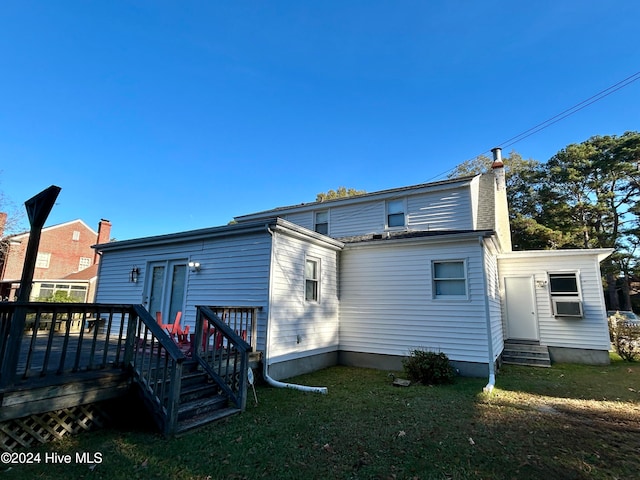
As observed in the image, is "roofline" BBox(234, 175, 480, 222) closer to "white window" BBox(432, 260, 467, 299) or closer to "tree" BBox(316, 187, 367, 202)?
"white window" BBox(432, 260, 467, 299)

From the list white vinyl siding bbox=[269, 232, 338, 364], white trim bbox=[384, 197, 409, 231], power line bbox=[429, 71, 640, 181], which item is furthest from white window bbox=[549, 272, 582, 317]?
white vinyl siding bbox=[269, 232, 338, 364]

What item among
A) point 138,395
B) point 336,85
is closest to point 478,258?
point 138,395

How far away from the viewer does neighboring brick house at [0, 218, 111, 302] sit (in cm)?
2467

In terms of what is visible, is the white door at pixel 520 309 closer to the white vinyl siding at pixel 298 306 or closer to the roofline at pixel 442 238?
the roofline at pixel 442 238

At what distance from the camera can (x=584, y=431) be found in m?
4.34

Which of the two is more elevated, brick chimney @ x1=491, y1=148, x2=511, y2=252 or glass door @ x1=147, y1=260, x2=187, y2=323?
brick chimney @ x1=491, y1=148, x2=511, y2=252

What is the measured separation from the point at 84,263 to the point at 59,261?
2.18m

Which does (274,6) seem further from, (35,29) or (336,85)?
(35,29)

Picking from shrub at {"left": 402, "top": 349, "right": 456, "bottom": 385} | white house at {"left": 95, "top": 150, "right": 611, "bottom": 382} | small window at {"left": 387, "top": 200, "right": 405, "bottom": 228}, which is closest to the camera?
shrub at {"left": 402, "top": 349, "right": 456, "bottom": 385}

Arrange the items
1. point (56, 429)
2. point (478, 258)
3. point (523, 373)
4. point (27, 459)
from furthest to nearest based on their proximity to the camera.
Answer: point (523, 373)
point (478, 258)
point (56, 429)
point (27, 459)

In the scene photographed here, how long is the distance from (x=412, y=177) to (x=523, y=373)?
44.0ft

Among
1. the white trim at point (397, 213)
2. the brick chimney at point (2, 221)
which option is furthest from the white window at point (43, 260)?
the white trim at point (397, 213)

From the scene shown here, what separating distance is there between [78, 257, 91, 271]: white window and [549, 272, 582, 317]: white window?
3696 cm

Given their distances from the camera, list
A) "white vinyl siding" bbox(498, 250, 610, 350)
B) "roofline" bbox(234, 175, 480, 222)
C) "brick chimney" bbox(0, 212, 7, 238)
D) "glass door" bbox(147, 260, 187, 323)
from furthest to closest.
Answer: "brick chimney" bbox(0, 212, 7, 238)
"roofline" bbox(234, 175, 480, 222)
"white vinyl siding" bbox(498, 250, 610, 350)
"glass door" bbox(147, 260, 187, 323)
